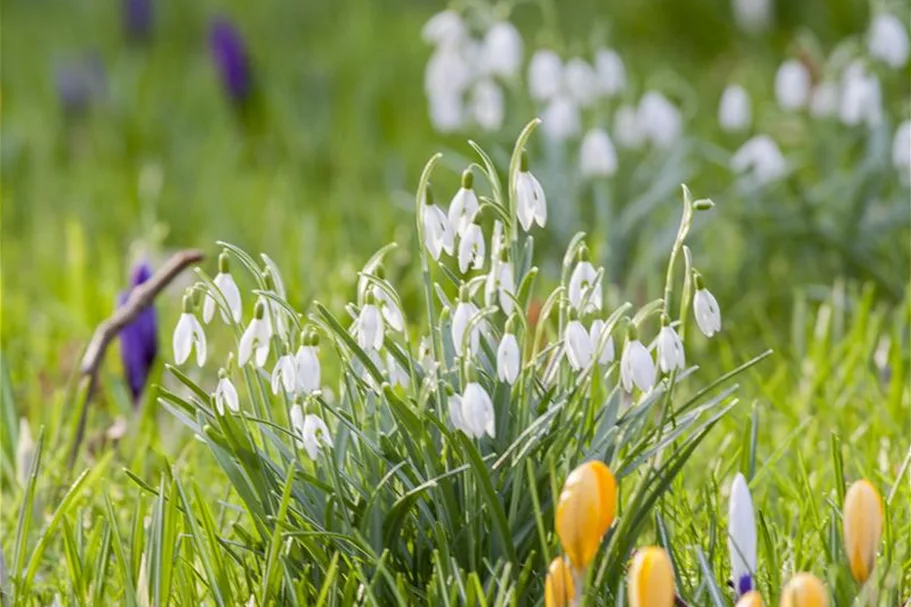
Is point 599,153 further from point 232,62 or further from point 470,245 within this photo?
point 232,62

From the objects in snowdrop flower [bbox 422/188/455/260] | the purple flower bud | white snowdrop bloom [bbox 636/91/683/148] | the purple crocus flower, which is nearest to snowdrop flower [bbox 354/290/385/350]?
snowdrop flower [bbox 422/188/455/260]

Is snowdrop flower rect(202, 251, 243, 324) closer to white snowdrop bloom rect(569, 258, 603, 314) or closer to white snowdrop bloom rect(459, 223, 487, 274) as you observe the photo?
white snowdrop bloom rect(459, 223, 487, 274)

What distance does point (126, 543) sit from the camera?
1898 mm

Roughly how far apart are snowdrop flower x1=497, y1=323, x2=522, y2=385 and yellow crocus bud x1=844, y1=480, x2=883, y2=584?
0.35m

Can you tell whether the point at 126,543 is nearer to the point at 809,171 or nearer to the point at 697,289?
the point at 697,289

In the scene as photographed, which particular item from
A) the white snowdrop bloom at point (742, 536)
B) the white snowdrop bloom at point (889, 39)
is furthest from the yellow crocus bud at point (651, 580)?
the white snowdrop bloom at point (889, 39)

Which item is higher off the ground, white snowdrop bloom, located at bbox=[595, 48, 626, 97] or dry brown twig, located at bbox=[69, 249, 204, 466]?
white snowdrop bloom, located at bbox=[595, 48, 626, 97]

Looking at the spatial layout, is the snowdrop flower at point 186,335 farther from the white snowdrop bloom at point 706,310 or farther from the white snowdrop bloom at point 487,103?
the white snowdrop bloom at point 487,103

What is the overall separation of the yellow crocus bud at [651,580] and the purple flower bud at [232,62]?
3.46 metres

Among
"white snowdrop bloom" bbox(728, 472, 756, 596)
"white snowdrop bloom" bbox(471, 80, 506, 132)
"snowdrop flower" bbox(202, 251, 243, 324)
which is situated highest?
"white snowdrop bloom" bbox(471, 80, 506, 132)

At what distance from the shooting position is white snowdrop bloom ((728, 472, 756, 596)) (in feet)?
4.68

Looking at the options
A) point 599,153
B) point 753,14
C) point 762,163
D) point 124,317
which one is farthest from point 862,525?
point 753,14

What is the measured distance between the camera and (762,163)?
9.91 feet

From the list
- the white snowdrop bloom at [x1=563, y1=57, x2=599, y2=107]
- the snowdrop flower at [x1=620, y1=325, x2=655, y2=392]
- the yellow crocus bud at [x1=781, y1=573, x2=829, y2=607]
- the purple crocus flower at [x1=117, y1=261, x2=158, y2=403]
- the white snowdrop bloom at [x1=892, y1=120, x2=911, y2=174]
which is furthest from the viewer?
the white snowdrop bloom at [x1=563, y1=57, x2=599, y2=107]
